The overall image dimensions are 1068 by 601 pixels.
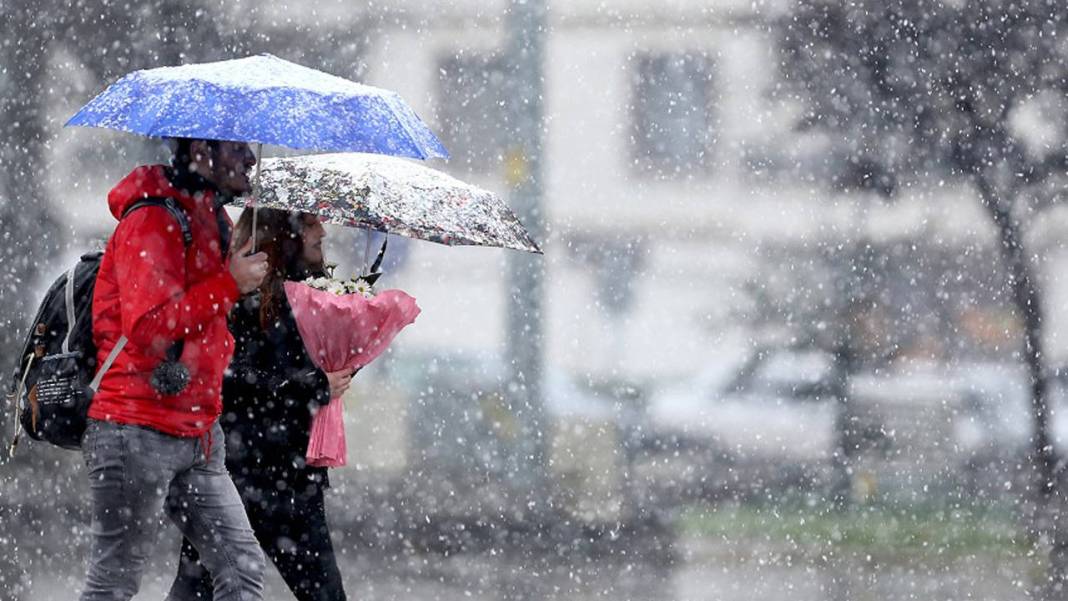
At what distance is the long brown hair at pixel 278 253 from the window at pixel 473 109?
994cm

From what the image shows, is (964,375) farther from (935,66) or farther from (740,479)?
(935,66)

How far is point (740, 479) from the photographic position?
42.8 ft

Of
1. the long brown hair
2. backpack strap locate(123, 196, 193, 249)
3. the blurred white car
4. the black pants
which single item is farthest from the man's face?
the blurred white car

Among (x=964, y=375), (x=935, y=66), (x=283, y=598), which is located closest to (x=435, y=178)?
(x=283, y=598)

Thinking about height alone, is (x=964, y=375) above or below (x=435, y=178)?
above

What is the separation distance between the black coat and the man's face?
66cm

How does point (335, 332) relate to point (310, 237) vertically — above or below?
below

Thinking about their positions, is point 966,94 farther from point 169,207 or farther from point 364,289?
point 169,207

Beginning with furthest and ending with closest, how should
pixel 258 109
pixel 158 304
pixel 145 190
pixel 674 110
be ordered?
pixel 674 110, pixel 258 109, pixel 145 190, pixel 158 304

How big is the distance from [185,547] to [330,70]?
7734 millimetres

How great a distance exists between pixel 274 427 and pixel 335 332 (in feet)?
1.05

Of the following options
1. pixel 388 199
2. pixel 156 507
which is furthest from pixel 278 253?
pixel 156 507

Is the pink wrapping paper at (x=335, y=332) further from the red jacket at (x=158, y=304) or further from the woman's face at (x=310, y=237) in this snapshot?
the red jacket at (x=158, y=304)

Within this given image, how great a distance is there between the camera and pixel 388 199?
4.96 meters
